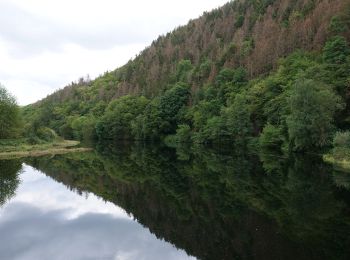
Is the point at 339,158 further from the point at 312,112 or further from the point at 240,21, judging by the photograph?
the point at 240,21

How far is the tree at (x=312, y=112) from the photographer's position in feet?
180

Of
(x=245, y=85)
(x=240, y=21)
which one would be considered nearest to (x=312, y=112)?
(x=245, y=85)

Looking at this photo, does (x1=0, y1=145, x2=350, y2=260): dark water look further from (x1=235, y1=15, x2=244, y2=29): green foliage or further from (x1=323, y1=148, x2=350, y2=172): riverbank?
(x1=235, y1=15, x2=244, y2=29): green foliage

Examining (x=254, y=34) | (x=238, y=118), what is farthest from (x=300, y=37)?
(x=238, y=118)

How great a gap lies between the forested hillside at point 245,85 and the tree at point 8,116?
15.0 meters

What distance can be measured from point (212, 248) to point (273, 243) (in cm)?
273

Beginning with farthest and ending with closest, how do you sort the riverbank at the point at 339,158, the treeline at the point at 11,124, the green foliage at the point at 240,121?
the green foliage at the point at 240,121, the treeline at the point at 11,124, the riverbank at the point at 339,158

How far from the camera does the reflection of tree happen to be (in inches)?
1214

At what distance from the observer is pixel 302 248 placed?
16.9 metres

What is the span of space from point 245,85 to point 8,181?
7785 cm

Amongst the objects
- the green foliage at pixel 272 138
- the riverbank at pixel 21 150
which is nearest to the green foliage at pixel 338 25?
the green foliage at pixel 272 138

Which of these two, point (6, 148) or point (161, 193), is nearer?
point (161, 193)

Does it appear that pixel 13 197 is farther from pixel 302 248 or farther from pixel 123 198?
pixel 302 248

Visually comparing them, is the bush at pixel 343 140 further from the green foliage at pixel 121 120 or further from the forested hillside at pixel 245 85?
the green foliage at pixel 121 120
